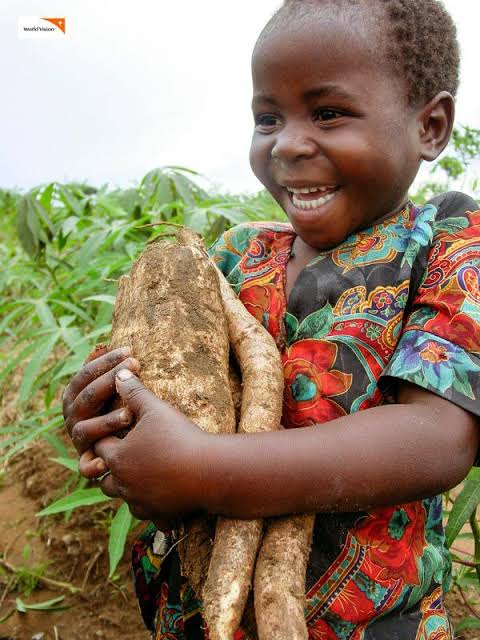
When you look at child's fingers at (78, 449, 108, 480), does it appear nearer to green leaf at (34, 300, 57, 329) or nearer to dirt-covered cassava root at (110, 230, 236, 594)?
dirt-covered cassava root at (110, 230, 236, 594)

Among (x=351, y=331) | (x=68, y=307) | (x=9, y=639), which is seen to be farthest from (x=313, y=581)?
(x=68, y=307)

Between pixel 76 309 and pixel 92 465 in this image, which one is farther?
pixel 76 309

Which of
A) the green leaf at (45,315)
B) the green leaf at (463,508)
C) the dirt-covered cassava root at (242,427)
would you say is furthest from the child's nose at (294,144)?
the green leaf at (45,315)

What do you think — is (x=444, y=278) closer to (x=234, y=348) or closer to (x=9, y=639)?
(x=234, y=348)

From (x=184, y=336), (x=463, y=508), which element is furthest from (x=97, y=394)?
(x=463, y=508)

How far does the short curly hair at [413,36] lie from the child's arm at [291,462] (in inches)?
21.8

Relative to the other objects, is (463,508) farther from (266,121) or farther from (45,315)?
(45,315)

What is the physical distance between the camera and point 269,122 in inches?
49.2

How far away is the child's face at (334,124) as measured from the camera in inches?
44.3

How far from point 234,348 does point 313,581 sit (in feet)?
1.37

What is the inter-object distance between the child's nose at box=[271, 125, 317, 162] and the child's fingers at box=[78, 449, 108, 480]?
1.95ft

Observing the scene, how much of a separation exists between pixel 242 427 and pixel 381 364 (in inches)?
10.0

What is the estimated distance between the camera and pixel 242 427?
3.58 feet

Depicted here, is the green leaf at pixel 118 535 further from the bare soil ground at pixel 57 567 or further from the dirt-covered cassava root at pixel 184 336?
the dirt-covered cassava root at pixel 184 336
